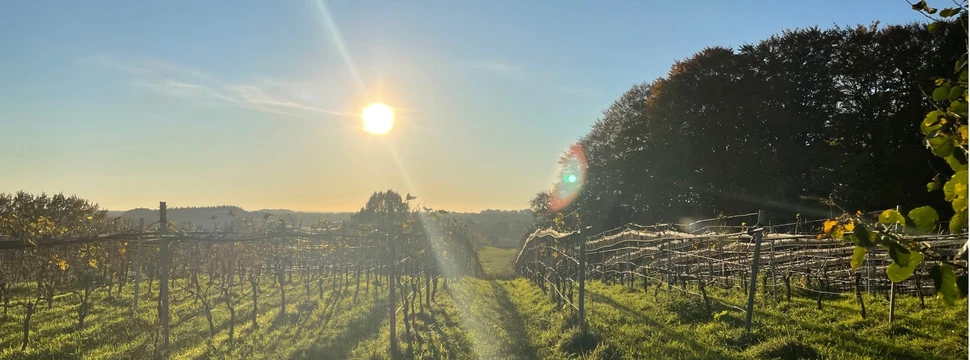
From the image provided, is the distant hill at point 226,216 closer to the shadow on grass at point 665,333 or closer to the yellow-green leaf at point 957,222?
the shadow on grass at point 665,333

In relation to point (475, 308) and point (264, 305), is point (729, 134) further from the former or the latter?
point (264, 305)

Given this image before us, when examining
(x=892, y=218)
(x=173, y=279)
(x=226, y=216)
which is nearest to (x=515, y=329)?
(x=173, y=279)

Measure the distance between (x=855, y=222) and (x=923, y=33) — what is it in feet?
65.5

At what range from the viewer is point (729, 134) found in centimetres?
1877

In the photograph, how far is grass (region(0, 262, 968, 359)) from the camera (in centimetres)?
606

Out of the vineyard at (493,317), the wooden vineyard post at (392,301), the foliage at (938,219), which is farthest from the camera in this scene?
the wooden vineyard post at (392,301)

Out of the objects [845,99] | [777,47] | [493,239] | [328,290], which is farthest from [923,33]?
[493,239]

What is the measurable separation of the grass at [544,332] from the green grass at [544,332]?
0.06 feet

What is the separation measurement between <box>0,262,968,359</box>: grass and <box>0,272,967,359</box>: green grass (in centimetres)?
2

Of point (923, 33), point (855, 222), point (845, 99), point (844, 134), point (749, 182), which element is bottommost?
point (855, 222)

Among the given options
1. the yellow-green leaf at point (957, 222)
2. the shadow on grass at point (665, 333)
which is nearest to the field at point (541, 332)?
the shadow on grass at point (665, 333)

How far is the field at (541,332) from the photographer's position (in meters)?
6.06

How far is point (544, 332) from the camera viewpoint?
28.0 ft

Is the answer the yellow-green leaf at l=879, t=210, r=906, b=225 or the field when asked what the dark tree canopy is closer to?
the field
